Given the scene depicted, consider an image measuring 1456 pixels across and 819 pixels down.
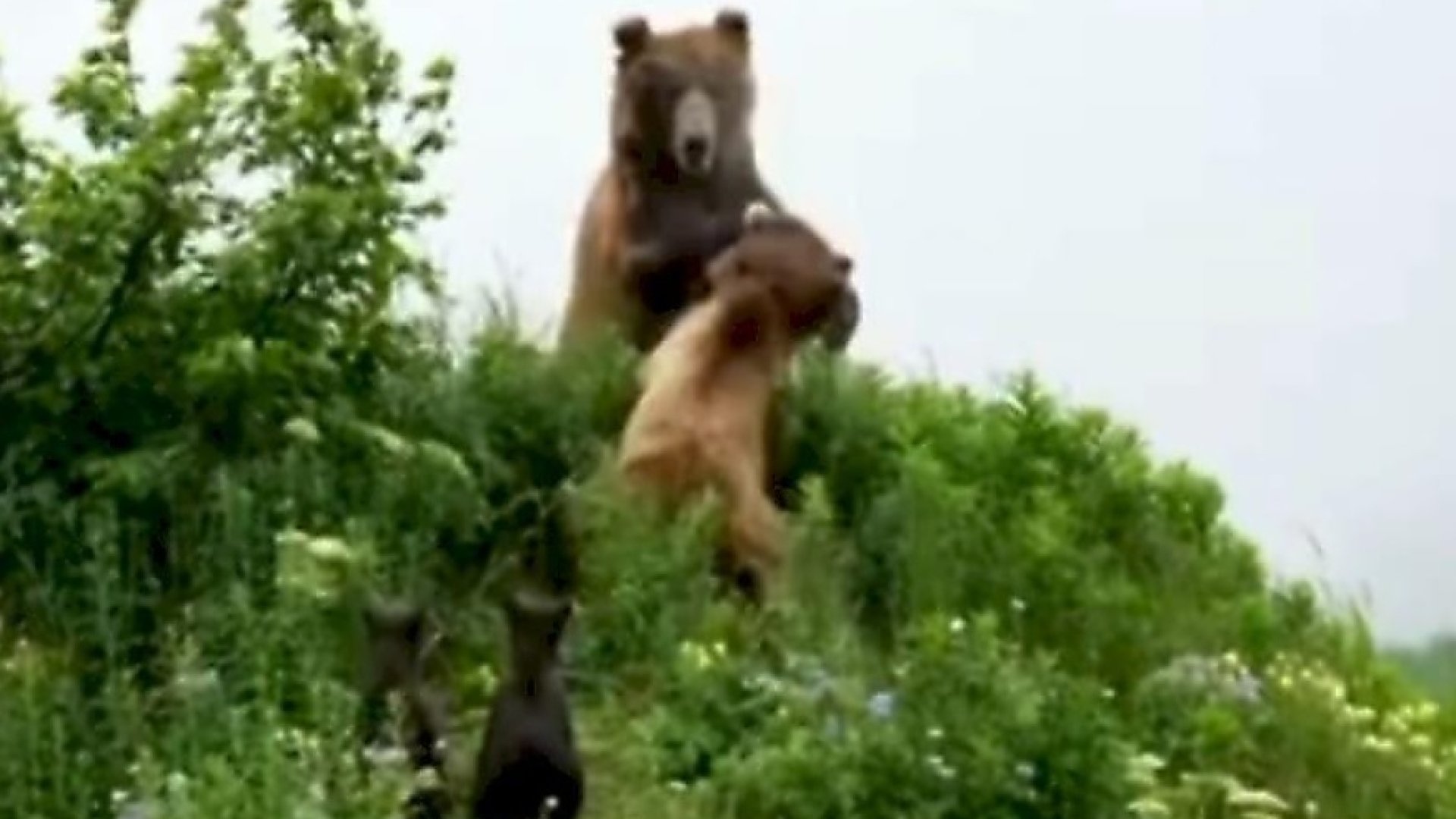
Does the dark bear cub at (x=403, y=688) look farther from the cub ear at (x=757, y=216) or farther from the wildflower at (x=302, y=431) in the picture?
the cub ear at (x=757, y=216)

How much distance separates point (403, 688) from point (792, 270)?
2.86 metres

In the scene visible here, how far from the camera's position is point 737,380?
14.4 m

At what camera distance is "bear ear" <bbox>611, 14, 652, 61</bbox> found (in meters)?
15.9

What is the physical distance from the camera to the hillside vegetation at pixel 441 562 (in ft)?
39.3

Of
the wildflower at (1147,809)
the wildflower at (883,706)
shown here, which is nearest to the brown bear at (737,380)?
the wildflower at (883,706)

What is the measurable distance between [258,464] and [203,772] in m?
2.01

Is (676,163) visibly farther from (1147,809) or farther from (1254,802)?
(1147,809)

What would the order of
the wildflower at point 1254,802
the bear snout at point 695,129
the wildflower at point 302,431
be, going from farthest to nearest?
the bear snout at point 695,129 < the wildflower at point 302,431 < the wildflower at point 1254,802

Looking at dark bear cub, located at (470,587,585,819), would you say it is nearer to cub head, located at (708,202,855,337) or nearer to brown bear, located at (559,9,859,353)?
cub head, located at (708,202,855,337)

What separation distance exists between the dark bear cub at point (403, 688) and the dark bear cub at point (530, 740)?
0.82 feet

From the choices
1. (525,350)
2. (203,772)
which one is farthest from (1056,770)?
(525,350)

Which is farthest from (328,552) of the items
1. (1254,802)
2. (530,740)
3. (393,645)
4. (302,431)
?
(1254,802)

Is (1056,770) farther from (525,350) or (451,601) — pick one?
(525,350)

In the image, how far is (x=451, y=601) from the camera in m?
13.5
